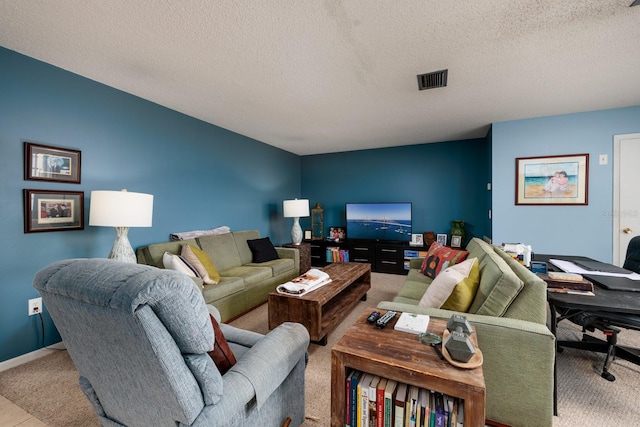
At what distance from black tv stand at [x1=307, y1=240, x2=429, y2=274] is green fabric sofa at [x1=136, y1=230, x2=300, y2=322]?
50.7 inches

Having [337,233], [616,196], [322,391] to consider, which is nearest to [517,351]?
[322,391]

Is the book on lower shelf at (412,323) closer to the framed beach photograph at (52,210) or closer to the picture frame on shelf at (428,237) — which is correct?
the framed beach photograph at (52,210)

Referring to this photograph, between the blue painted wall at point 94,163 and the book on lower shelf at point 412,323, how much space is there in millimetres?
2766

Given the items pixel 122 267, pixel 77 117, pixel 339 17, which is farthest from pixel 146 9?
pixel 122 267

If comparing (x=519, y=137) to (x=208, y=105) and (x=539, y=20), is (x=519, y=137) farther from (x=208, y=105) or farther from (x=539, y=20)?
(x=208, y=105)

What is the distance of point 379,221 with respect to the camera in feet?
16.5

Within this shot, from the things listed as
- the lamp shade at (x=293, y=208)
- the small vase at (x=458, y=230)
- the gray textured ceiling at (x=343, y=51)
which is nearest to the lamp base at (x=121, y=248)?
the gray textured ceiling at (x=343, y=51)

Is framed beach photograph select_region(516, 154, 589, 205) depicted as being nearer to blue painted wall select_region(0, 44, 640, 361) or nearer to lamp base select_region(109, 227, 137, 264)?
blue painted wall select_region(0, 44, 640, 361)

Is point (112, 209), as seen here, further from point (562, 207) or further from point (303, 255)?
point (562, 207)

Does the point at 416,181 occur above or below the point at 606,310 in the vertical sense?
above

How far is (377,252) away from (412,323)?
11.6 feet

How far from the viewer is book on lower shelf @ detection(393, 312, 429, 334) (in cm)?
126

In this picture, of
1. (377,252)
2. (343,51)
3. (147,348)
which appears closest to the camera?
(147,348)

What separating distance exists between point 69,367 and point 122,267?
1.99m
